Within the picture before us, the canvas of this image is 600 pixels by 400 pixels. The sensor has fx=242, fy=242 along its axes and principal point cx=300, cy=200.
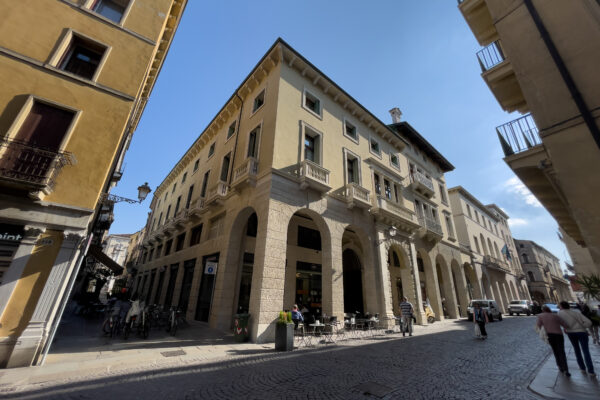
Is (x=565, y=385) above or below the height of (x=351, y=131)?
below

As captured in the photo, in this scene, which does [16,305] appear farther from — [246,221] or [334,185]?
[334,185]

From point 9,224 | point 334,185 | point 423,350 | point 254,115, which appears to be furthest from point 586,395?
point 254,115

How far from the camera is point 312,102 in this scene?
52.8ft

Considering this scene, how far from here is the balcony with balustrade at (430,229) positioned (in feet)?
66.8

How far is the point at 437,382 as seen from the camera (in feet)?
17.3

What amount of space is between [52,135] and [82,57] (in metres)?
3.60

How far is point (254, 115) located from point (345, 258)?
40.0 ft

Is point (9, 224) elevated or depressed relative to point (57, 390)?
elevated

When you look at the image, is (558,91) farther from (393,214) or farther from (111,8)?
(111,8)

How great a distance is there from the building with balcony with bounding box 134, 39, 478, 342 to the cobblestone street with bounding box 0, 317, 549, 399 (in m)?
3.39

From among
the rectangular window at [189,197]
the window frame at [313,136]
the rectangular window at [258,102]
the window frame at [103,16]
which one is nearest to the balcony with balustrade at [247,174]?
the window frame at [313,136]

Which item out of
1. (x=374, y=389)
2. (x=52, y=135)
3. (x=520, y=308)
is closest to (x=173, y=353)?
(x=374, y=389)

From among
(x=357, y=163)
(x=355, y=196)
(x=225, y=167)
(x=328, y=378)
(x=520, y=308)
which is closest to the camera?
(x=328, y=378)

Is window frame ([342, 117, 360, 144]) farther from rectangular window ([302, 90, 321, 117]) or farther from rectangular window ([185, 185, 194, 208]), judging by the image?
rectangular window ([185, 185, 194, 208])
